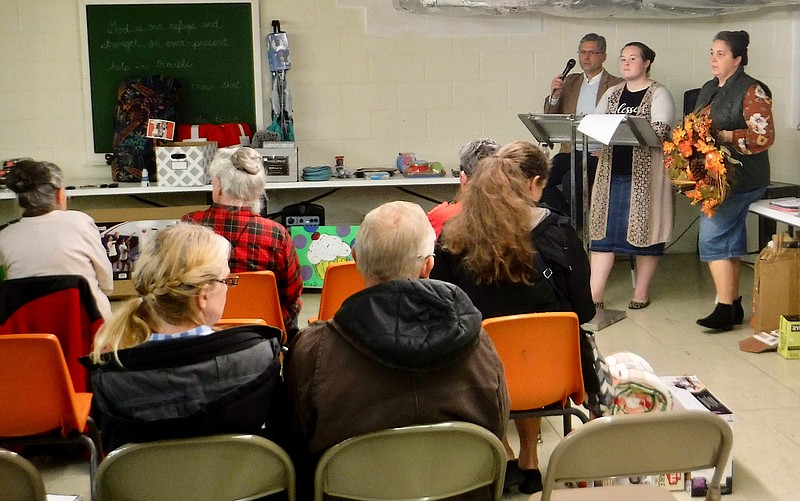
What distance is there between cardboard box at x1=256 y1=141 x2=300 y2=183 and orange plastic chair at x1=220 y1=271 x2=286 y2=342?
9.22 ft

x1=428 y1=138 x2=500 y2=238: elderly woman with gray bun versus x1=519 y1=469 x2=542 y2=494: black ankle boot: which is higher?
x1=428 y1=138 x2=500 y2=238: elderly woman with gray bun

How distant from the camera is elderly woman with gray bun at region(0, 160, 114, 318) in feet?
10.9

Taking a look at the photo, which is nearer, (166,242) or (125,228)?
(166,242)

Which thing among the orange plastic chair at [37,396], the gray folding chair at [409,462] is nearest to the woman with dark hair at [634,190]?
the orange plastic chair at [37,396]

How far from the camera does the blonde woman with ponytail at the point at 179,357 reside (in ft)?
6.36

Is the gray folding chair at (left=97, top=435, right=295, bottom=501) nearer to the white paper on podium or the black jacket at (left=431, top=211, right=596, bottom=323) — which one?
the black jacket at (left=431, top=211, right=596, bottom=323)

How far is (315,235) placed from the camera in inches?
238

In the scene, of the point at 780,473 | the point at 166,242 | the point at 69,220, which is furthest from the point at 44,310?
the point at 780,473

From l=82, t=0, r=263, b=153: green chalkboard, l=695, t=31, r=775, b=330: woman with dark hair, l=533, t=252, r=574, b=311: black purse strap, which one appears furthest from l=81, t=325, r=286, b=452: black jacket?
l=82, t=0, r=263, b=153: green chalkboard

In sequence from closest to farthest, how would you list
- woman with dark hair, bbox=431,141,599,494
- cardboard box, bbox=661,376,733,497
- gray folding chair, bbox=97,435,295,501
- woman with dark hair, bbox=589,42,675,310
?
gray folding chair, bbox=97,435,295,501, woman with dark hair, bbox=431,141,599,494, cardboard box, bbox=661,376,733,497, woman with dark hair, bbox=589,42,675,310

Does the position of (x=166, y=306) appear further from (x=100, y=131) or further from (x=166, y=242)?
(x=100, y=131)

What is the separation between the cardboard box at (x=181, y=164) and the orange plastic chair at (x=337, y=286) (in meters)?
2.72

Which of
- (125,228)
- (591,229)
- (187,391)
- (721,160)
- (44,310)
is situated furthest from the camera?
(125,228)

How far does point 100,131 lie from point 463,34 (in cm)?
257
